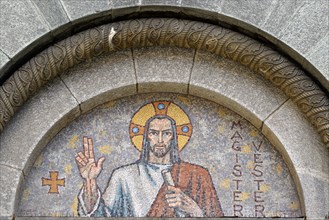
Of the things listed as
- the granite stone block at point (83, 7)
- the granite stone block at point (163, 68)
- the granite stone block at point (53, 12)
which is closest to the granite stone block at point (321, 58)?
the granite stone block at point (163, 68)

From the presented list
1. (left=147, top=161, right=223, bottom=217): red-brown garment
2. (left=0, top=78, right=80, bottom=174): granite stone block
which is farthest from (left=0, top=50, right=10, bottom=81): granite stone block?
(left=147, top=161, right=223, bottom=217): red-brown garment

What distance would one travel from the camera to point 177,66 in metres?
8.02

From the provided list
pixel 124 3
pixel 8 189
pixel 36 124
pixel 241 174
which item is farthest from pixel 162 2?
pixel 8 189

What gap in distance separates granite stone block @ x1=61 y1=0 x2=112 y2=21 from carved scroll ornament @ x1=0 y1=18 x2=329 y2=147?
0.15m

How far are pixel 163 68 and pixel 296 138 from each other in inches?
46.1

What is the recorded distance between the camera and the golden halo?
8.00 m

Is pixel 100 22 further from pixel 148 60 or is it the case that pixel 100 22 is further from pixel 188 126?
pixel 188 126

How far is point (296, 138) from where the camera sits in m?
7.76

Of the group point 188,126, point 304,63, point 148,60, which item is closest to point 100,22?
point 148,60

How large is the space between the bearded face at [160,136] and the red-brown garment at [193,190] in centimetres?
16

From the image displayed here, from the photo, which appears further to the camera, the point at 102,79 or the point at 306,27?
the point at 102,79

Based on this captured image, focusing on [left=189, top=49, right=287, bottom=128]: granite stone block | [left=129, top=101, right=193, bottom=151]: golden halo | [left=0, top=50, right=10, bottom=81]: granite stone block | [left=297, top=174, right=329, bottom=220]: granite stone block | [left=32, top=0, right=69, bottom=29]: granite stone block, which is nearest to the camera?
[left=297, top=174, right=329, bottom=220]: granite stone block

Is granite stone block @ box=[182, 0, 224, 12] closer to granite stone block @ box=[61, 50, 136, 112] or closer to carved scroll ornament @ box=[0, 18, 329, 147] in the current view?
carved scroll ornament @ box=[0, 18, 329, 147]

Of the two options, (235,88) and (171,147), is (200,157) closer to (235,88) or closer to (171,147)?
(171,147)
